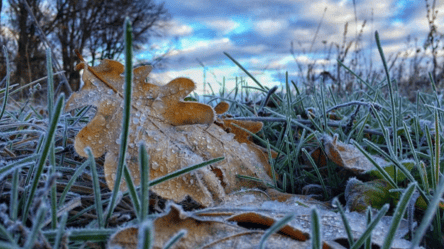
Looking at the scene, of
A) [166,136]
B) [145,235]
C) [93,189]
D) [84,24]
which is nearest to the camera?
[145,235]

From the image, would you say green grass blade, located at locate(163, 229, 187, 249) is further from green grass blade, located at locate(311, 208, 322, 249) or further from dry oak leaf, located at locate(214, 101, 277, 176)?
dry oak leaf, located at locate(214, 101, 277, 176)

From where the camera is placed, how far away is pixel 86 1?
17734 millimetres

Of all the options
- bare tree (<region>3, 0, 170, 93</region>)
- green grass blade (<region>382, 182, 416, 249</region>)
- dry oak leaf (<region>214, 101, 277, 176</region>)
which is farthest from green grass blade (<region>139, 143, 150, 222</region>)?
bare tree (<region>3, 0, 170, 93</region>)

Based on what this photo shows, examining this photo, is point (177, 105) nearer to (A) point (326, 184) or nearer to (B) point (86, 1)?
(A) point (326, 184)

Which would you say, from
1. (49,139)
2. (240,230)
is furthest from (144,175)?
(240,230)

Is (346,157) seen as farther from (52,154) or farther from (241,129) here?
(52,154)

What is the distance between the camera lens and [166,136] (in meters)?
1.08

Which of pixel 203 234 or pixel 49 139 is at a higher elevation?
pixel 49 139

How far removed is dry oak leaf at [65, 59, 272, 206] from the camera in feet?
3.15

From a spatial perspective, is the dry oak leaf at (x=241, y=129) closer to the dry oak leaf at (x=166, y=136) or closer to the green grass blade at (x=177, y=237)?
the dry oak leaf at (x=166, y=136)

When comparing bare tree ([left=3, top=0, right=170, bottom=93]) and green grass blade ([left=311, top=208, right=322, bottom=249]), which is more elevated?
bare tree ([left=3, top=0, right=170, bottom=93])

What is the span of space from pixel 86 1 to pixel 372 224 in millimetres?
19781

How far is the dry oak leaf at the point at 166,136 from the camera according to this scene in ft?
3.15

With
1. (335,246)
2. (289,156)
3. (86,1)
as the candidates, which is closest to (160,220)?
(335,246)
